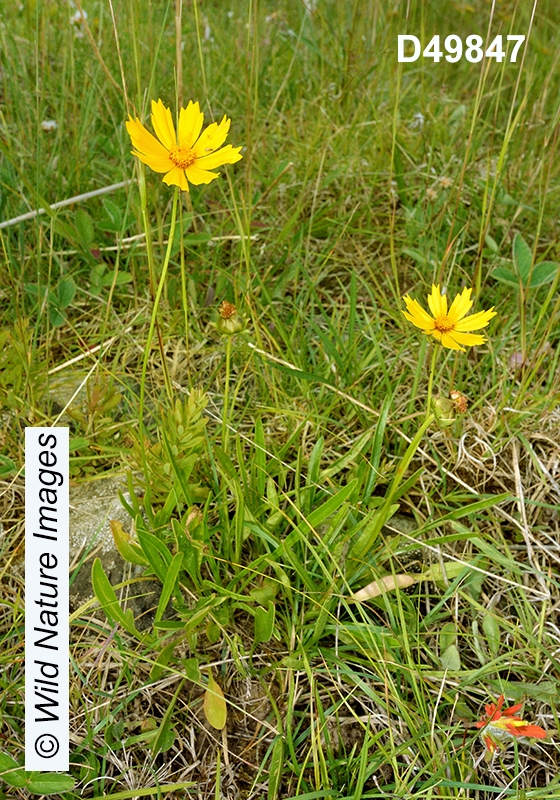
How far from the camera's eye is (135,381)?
1374 millimetres

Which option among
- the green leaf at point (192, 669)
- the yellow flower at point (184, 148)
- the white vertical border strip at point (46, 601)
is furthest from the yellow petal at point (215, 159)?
the green leaf at point (192, 669)

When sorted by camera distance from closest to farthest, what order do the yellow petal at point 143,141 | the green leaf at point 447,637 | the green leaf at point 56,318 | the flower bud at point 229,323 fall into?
the yellow petal at point 143,141, the flower bud at point 229,323, the green leaf at point 447,637, the green leaf at point 56,318

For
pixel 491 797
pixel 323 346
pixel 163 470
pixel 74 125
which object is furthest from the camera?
pixel 74 125

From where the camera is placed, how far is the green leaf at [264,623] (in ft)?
3.20

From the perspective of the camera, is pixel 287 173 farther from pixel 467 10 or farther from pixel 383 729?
pixel 383 729

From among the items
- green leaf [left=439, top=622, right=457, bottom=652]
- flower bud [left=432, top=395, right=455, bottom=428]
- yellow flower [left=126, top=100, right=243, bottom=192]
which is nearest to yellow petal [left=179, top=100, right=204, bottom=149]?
yellow flower [left=126, top=100, right=243, bottom=192]

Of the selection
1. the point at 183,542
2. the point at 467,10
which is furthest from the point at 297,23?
the point at 183,542

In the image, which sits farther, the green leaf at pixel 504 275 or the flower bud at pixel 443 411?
the green leaf at pixel 504 275

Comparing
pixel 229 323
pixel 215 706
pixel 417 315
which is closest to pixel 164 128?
pixel 229 323

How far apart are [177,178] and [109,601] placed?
61cm

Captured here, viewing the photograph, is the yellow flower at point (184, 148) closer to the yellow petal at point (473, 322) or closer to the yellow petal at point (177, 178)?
the yellow petal at point (177, 178)

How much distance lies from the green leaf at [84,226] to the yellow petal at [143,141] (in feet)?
1.99

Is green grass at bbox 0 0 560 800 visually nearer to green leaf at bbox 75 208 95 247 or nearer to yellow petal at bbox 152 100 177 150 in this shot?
green leaf at bbox 75 208 95 247

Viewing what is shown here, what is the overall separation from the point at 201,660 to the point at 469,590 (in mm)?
466
